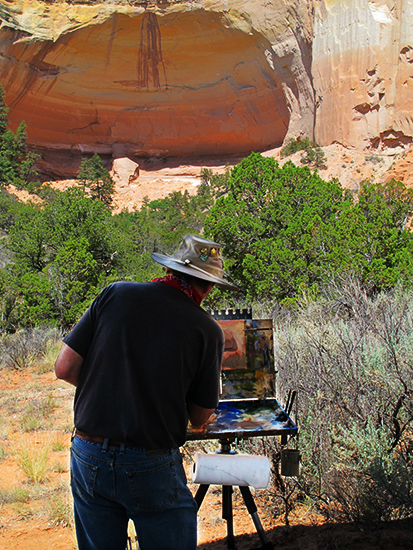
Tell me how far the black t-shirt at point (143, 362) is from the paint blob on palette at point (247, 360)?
94cm

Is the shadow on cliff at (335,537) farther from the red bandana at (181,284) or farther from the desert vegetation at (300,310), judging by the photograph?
the red bandana at (181,284)

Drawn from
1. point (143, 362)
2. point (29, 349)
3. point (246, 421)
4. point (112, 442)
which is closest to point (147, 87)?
point (29, 349)

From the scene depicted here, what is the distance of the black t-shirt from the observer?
152cm

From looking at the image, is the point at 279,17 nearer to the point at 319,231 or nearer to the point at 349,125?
the point at 349,125

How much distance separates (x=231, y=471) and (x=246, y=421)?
0.31m

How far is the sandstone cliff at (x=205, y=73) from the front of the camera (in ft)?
72.4

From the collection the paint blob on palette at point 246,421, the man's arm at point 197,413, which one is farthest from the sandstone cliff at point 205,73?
the man's arm at point 197,413

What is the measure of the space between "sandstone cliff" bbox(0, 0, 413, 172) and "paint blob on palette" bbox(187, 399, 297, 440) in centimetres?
2247

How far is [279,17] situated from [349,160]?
→ 30.8 ft

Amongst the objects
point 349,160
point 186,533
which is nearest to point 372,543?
point 186,533

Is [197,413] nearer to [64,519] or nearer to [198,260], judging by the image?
[198,260]

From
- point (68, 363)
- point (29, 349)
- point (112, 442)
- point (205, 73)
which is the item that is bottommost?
point (29, 349)

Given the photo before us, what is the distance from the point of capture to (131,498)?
1481 millimetres

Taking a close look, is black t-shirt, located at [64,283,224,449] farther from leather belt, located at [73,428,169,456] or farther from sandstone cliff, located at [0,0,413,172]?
sandstone cliff, located at [0,0,413,172]
